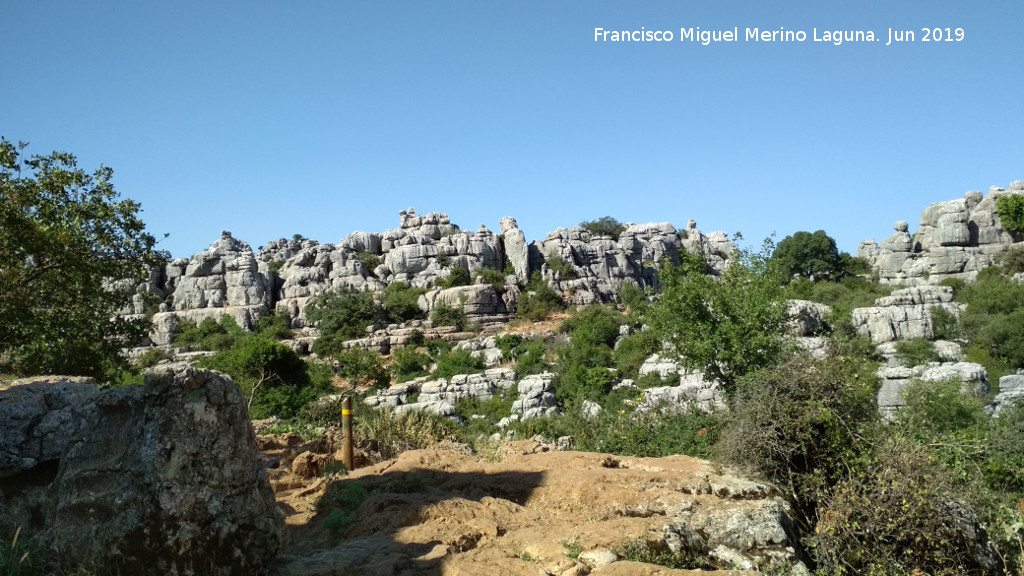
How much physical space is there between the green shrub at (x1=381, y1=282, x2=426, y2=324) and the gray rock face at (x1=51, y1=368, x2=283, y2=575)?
3787cm

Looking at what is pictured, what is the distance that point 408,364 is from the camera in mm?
33688

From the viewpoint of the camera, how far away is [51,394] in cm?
577

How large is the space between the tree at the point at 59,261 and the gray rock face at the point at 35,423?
11.3 feet

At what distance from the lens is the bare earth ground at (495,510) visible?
189 inches

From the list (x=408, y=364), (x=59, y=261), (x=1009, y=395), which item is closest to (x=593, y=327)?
(x=408, y=364)

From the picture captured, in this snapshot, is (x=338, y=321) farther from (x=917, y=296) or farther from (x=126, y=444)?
(x=126, y=444)

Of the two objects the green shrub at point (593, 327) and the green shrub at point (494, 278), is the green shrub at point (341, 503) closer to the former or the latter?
the green shrub at point (593, 327)

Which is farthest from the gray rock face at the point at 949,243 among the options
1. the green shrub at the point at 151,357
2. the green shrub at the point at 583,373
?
the green shrub at the point at 151,357

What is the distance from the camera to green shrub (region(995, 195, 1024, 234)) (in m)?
43.7

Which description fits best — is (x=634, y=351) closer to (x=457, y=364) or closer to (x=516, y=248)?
(x=457, y=364)

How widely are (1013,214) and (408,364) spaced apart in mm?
38105

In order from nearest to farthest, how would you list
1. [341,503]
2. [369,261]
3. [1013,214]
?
[341,503]
[1013,214]
[369,261]

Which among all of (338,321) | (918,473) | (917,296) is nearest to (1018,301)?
(917,296)

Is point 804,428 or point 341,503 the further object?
point 804,428
